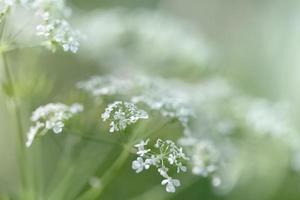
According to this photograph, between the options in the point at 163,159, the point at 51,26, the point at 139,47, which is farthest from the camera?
the point at 139,47

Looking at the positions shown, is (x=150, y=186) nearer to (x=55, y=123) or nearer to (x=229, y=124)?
(x=229, y=124)

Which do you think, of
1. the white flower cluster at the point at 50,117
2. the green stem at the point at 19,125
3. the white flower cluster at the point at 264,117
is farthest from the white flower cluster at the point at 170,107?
the white flower cluster at the point at 264,117

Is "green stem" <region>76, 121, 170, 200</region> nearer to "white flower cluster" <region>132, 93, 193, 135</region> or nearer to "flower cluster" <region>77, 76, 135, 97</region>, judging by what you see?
"white flower cluster" <region>132, 93, 193, 135</region>

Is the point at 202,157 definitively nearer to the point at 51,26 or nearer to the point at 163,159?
the point at 163,159

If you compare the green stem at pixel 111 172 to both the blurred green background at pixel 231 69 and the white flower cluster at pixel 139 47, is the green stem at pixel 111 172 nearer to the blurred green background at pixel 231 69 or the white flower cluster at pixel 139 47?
the blurred green background at pixel 231 69

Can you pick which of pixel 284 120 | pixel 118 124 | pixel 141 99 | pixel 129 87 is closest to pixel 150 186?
pixel 284 120

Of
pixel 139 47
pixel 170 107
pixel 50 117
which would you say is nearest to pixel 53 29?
pixel 50 117
